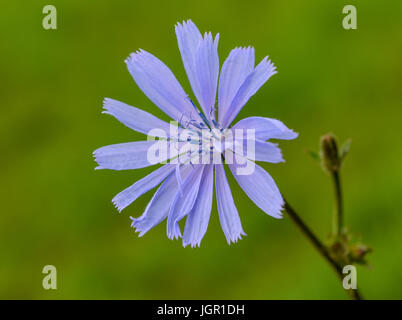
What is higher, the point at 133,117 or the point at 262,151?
the point at 133,117

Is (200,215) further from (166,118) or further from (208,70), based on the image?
(166,118)

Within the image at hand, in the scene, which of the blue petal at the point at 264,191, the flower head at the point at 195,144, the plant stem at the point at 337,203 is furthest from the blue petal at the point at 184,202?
the plant stem at the point at 337,203

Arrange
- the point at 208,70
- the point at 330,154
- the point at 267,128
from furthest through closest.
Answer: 1. the point at 330,154
2. the point at 208,70
3. the point at 267,128

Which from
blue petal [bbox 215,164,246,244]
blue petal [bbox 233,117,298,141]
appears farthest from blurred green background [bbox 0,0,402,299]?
blue petal [bbox 233,117,298,141]

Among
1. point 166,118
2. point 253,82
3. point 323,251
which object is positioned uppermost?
point 166,118

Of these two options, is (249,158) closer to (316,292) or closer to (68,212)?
(316,292)

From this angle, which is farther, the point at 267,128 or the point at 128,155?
the point at 128,155

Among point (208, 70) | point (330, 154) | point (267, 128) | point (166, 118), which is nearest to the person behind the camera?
point (267, 128)

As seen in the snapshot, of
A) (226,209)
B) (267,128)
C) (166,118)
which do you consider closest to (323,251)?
(226,209)

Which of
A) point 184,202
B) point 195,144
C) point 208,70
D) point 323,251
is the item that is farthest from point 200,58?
point 323,251
